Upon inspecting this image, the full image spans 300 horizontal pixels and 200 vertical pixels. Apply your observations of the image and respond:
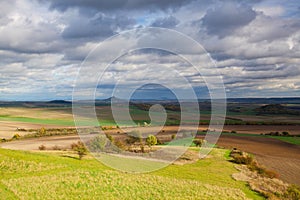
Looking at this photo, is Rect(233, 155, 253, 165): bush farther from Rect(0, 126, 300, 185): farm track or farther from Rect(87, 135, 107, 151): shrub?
Rect(87, 135, 107, 151): shrub

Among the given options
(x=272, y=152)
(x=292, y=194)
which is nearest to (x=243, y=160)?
(x=292, y=194)

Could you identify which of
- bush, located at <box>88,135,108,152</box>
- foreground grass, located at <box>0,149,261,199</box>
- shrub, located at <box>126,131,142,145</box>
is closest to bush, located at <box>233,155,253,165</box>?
foreground grass, located at <box>0,149,261,199</box>

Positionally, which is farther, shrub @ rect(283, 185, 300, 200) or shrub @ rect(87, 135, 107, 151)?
shrub @ rect(87, 135, 107, 151)

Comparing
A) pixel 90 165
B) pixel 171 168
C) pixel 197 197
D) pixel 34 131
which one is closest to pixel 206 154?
pixel 171 168

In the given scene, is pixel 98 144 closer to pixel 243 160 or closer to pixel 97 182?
pixel 97 182

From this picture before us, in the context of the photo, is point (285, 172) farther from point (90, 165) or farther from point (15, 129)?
point (15, 129)

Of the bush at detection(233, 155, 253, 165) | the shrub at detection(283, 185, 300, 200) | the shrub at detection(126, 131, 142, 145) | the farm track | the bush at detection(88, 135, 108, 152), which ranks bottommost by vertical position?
the farm track

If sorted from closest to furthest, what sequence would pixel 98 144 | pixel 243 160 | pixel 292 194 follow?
pixel 292 194 < pixel 98 144 < pixel 243 160

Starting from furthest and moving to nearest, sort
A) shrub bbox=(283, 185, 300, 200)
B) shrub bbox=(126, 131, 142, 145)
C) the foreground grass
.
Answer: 1. shrub bbox=(126, 131, 142, 145)
2. shrub bbox=(283, 185, 300, 200)
3. the foreground grass

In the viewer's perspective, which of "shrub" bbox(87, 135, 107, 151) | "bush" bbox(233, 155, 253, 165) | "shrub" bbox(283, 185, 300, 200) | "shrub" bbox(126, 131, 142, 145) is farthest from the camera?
"shrub" bbox(126, 131, 142, 145)

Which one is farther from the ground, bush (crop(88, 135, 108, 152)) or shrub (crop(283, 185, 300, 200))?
bush (crop(88, 135, 108, 152))

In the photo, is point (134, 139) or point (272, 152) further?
point (134, 139)

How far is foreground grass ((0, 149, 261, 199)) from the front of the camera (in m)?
33.8

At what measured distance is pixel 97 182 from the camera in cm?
3825
